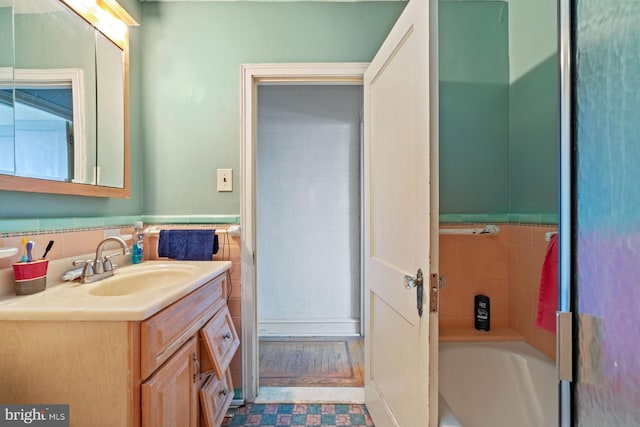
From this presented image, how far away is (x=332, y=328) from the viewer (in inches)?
105

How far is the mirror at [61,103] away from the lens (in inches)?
40.0

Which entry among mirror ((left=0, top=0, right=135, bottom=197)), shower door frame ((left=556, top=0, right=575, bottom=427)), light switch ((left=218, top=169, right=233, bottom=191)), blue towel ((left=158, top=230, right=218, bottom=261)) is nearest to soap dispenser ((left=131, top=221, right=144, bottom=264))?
blue towel ((left=158, top=230, right=218, bottom=261))

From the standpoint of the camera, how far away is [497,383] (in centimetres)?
150

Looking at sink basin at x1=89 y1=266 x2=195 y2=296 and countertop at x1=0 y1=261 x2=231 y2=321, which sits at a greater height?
countertop at x1=0 y1=261 x2=231 y2=321

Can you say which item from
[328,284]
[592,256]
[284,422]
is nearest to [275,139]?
[328,284]

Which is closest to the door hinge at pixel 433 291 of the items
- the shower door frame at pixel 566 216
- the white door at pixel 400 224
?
the white door at pixel 400 224

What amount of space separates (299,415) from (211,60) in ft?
6.91

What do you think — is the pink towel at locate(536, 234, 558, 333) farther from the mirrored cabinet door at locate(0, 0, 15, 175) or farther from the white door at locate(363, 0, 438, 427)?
the mirrored cabinet door at locate(0, 0, 15, 175)

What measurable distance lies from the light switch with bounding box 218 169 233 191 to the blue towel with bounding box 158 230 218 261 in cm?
27

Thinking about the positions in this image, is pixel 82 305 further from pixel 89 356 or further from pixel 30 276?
pixel 30 276

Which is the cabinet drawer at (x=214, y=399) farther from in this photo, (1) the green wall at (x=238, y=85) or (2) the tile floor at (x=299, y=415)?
(1) the green wall at (x=238, y=85)

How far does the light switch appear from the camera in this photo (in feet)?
5.86

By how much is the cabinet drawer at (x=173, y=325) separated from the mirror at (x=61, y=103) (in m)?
0.67

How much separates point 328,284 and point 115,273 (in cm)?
A: 172
